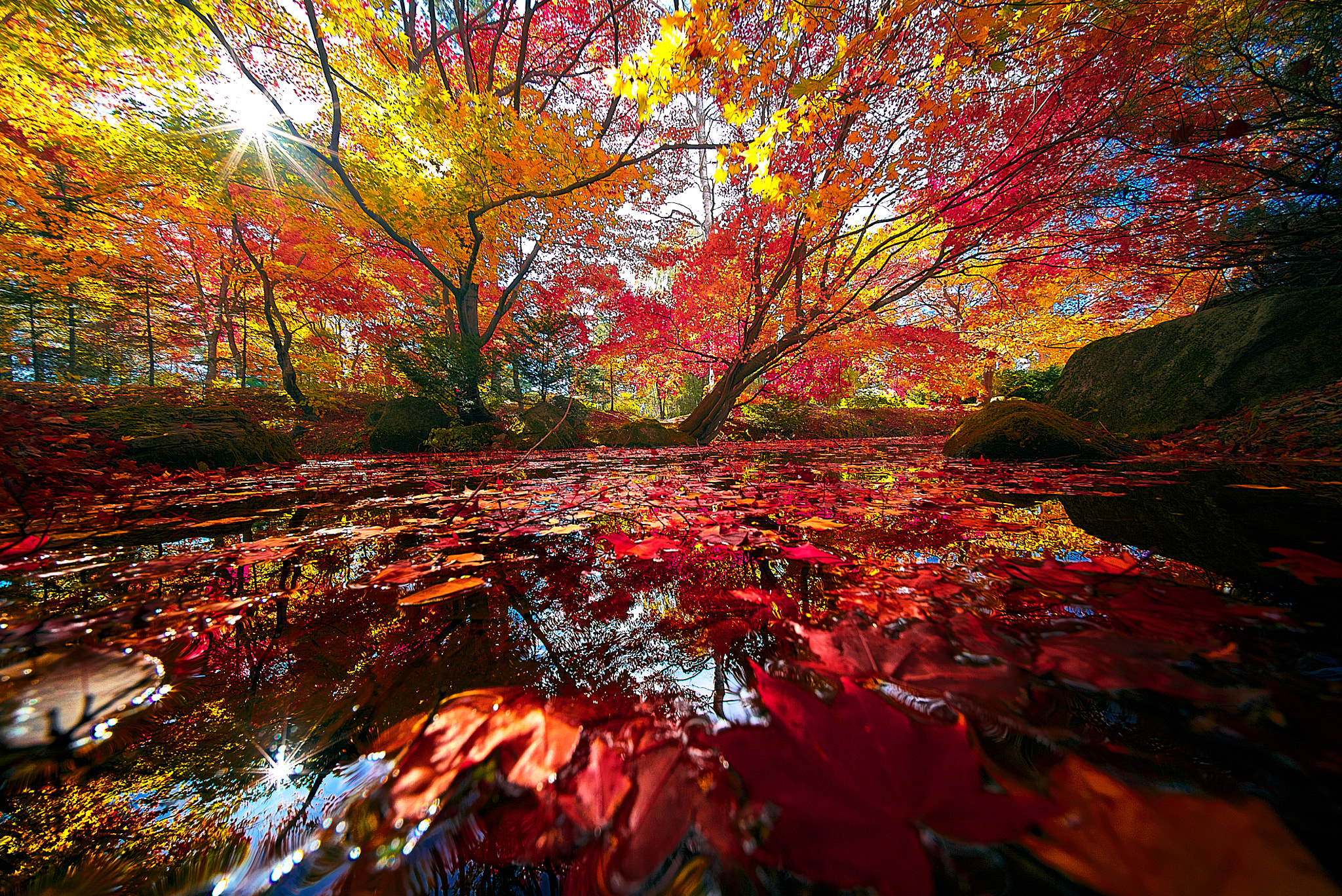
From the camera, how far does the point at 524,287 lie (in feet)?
26.4

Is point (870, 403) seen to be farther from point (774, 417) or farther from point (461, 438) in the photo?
point (461, 438)

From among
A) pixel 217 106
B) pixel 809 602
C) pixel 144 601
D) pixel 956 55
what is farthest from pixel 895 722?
pixel 217 106

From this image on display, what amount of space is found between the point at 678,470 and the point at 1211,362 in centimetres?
509

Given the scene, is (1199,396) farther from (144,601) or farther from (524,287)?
(524,287)

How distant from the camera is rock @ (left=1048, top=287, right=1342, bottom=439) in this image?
327 cm

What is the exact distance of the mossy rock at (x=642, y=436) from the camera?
580 cm

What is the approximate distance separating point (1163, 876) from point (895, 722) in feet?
0.64

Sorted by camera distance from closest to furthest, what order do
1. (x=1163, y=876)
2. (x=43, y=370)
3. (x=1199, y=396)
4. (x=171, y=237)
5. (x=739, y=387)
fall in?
(x=1163, y=876)
(x=1199, y=396)
(x=739, y=387)
(x=171, y=237)
(x=43, y=370)

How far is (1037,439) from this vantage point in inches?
122

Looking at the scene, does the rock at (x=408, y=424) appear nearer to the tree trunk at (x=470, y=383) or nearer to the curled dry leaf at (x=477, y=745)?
the tree trunk at (x=470, y=383)

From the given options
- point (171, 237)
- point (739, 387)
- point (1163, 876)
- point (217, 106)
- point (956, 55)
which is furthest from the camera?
point (171, 237)

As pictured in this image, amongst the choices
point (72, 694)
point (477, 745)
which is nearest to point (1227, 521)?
point (477, 745)

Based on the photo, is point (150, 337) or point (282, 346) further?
point (150, 337)

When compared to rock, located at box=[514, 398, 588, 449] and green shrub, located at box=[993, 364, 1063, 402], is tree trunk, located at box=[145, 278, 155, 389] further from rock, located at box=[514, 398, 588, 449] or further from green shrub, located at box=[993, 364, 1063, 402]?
green shrub, located at box=[993, 364, 1063, 402]
